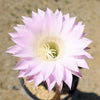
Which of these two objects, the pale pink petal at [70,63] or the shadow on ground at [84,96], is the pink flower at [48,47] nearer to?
the pale pink petal at [70,63]

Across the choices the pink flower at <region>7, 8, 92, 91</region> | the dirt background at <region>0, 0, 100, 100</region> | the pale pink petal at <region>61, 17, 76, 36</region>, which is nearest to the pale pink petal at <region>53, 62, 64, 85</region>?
the pink flower at <region>7, 8, 92, 91</region>

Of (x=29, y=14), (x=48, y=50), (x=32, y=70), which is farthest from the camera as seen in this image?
(x=29, y=14)

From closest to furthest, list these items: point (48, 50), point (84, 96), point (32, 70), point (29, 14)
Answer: point (32, 70) → point (48, 50) → point (84, 96) → point (29, 14)

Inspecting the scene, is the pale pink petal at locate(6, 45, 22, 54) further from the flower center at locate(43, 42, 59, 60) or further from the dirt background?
the dirt background

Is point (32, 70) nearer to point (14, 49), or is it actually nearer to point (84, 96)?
point (14, 49)

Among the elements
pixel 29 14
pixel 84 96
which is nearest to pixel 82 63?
pixel 84 96

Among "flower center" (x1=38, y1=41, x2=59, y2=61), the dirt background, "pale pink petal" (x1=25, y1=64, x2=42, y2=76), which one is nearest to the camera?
"pale pink petal" (x1=25, y1=64, x2=42, y2=76)

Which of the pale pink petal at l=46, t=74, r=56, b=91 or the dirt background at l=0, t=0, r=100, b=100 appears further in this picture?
the dirt background at l=0, t=0, r=100, b=100
